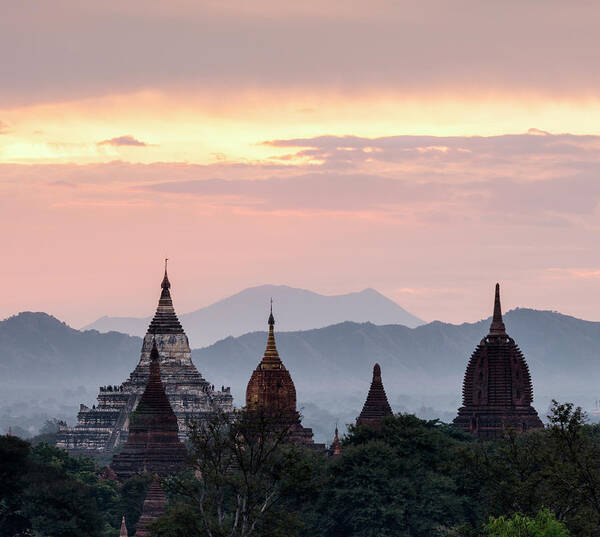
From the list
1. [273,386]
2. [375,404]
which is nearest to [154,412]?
[273,386]

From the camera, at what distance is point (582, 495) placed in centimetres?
7875

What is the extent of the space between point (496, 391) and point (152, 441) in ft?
83.5

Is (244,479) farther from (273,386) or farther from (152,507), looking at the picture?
(273,386)

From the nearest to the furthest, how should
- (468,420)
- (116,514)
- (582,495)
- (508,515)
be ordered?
(582,495)
(508,515)
(116,514)
(468,420)

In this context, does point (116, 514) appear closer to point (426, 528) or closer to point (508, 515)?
point (426, 528)

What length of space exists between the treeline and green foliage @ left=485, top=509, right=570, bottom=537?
7cm

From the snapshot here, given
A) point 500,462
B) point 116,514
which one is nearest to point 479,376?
point 116,514

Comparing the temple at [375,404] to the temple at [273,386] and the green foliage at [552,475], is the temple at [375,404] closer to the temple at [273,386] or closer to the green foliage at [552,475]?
the temple at [273,386]

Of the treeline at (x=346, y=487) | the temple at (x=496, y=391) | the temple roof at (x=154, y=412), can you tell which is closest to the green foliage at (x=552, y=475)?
the treeline at (x=346, y=487)

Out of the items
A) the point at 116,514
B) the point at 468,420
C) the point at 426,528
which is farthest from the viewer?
the point at 468,420

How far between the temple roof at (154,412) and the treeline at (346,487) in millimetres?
17671

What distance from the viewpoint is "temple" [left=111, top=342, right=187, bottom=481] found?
506 ft

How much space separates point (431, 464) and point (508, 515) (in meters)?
25.4

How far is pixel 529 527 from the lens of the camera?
254ft
